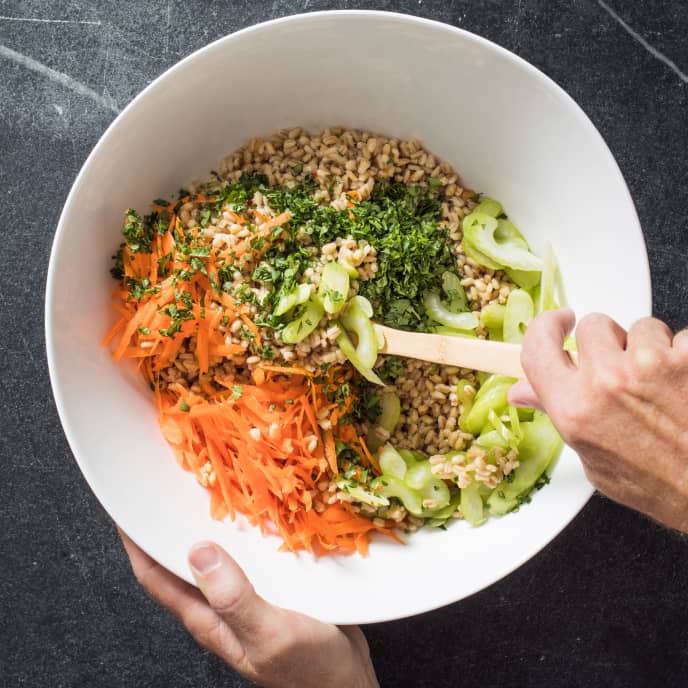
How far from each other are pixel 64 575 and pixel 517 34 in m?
1.93

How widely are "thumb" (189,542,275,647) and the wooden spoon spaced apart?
590mm

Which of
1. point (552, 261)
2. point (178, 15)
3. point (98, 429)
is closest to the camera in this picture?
point (98, 429)

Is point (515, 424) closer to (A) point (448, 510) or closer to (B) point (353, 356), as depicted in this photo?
(A) point (448, 510)

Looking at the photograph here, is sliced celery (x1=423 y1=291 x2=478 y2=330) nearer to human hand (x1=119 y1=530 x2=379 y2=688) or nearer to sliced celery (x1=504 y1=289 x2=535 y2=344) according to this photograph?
sliced celery (x1=504 y1=289 x2=535 y2=344)

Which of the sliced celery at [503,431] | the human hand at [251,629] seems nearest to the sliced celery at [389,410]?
the sliced celery at [503,431]

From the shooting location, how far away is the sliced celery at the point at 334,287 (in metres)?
1.61

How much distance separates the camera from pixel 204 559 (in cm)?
156

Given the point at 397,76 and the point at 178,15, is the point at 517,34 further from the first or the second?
the point at 178,15

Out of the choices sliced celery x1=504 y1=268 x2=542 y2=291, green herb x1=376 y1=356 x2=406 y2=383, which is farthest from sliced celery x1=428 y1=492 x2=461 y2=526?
sliced celery x1=504 y1=268 x2=542 y2=291

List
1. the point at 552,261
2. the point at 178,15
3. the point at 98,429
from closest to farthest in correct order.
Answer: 1. the point at 98,429
2. the point at 552,261
3. the point at 178,15

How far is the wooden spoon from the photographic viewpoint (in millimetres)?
1609

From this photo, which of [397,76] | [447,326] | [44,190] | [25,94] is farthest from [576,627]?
[25,94]

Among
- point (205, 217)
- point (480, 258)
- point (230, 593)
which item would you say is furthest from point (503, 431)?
point (205, 217)

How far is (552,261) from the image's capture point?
1.80m
